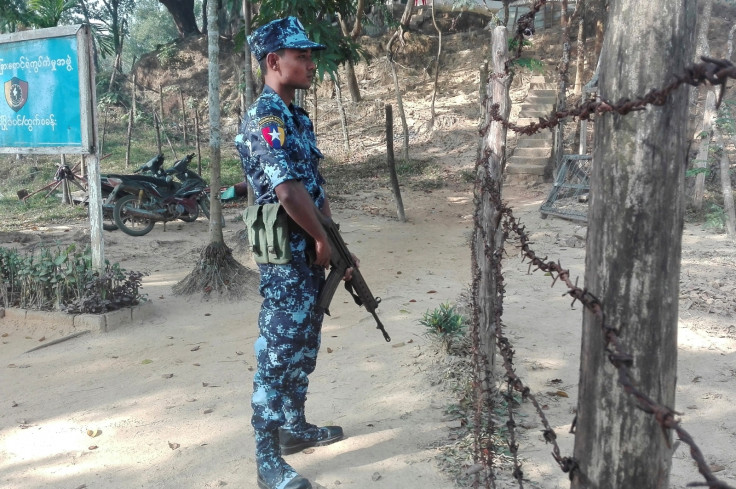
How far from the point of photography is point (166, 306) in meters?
5.95

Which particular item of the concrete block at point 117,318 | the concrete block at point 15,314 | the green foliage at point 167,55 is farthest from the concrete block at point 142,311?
the green foliage at point 167,55

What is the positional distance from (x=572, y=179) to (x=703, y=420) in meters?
7.51

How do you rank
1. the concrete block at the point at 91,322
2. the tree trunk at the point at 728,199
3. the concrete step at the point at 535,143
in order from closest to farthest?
the concrete block at the point at 91,322
the tree trunk at the point at 728,199
the concrete step at the point at 535,143

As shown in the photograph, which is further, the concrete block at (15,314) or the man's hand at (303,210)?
the concrete block at (15,314)

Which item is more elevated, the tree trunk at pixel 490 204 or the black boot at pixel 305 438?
the tree trunk at pixel 490 204

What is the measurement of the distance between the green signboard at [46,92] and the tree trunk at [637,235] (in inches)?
201

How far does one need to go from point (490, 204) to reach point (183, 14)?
24.3 meters

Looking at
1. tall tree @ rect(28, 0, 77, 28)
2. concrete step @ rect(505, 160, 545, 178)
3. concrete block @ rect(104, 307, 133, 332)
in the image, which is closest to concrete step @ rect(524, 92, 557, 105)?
concrete step @ rect(505, 160, 545, 178)

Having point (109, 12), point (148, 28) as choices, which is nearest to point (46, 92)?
point (109, 12)

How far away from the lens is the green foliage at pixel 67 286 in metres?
5.41

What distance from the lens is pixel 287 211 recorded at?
8.52 ft

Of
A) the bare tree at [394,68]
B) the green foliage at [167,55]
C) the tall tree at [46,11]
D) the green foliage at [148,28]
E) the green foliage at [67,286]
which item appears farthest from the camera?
the green foliage at [148,28]

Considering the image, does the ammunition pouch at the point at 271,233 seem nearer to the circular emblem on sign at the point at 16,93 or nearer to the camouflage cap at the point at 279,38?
the camouflage cap at the point at 279,38

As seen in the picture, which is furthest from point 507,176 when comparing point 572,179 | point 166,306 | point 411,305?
point 166,306
